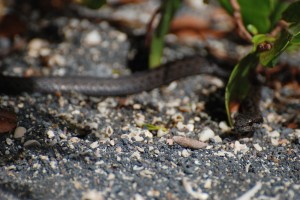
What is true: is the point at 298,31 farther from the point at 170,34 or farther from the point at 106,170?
the point at 170,34

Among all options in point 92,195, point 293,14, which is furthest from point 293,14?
point 92,195

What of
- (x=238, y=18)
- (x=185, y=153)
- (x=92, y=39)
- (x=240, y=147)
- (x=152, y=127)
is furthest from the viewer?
(x=92, y=39)

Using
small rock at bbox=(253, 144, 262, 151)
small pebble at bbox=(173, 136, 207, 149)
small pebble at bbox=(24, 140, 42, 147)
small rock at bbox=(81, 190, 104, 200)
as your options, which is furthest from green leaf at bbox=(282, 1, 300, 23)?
small pebble at bbox=(24, 140, 42, 147)

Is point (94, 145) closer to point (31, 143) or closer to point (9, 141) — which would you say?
point (31, 143)

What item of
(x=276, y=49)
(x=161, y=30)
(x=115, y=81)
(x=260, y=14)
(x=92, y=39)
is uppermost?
(x=260, y=14)

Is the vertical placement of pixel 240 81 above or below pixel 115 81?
above

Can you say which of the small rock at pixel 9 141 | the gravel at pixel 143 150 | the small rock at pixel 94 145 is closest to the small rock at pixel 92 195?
the gravel at pixel 143 150
